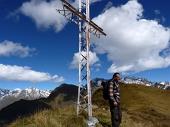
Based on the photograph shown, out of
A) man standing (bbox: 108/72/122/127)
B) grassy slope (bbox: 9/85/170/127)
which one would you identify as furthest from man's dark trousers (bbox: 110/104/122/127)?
grassy slope (bbox: 9/85/170/127)

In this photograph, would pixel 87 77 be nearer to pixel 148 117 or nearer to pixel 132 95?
pixel 148 117

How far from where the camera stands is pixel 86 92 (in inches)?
1081

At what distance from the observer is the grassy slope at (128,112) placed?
2320 cm

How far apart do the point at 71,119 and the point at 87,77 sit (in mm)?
2799

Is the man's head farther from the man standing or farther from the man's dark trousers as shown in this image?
the man's dark trousers

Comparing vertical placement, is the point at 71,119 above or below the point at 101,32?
below

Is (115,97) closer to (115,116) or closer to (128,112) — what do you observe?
(115,116)

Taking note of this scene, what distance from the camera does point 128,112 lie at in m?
34.3

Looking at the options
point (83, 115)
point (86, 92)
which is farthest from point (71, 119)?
point (86, 92)

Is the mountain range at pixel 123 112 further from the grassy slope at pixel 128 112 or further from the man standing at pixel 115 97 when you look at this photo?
the man standing at pixel 115 97

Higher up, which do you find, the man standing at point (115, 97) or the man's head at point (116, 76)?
the man's head at point (116, 76)

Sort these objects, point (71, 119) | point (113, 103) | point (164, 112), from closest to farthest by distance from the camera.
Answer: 1. point (113, 103)
2. point (71, 119)
3. point (164, 112)

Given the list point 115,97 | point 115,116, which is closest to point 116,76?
point 115,97

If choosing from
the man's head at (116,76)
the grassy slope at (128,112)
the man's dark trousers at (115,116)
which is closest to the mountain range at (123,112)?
the grassy slope at (128,112)
